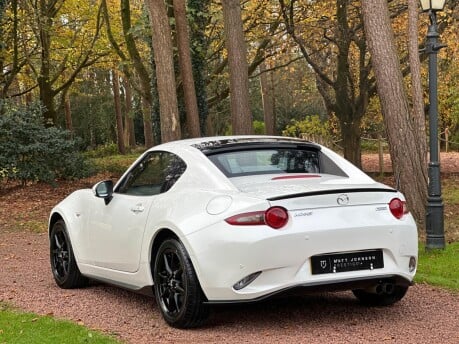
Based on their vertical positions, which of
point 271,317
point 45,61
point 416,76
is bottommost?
point 271,317

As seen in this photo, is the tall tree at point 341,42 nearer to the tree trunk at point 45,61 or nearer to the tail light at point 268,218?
the tree trunk at point 45,61

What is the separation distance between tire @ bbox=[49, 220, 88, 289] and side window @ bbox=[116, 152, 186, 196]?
1.15 meters

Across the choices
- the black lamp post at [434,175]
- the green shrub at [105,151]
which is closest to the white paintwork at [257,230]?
the black lamp post at [434,175]

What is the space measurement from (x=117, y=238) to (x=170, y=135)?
272 inches

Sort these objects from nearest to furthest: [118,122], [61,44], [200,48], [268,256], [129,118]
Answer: [268,256]
[200,48]
[61,44]
[118,122]
[129,118]

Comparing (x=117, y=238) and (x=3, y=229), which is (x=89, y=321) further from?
(x=3, y=229)

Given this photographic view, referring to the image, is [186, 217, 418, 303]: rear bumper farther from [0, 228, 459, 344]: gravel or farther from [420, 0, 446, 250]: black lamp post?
[420, 0, 446, 250]: black lamp post

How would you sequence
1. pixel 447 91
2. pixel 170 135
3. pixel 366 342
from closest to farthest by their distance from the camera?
pixel 366 342 < pixel 170 135 < pixel 447 91

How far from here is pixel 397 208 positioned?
5.56 meters

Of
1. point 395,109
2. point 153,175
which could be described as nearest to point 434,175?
point 395,109

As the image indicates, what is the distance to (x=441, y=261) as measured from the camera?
27.9ft

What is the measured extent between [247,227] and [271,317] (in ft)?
4.02

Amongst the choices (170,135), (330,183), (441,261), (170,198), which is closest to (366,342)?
(330,183)

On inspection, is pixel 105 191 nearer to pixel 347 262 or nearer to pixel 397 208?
pixel 347 262
